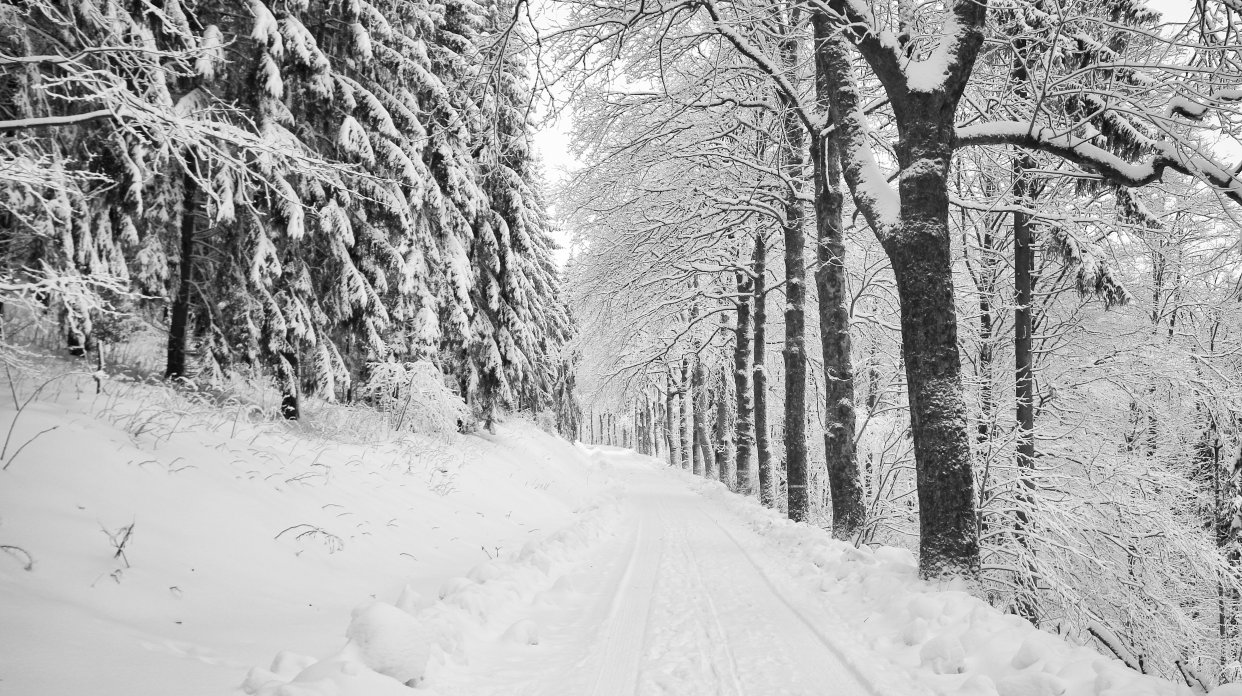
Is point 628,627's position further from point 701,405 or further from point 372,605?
point 701,405

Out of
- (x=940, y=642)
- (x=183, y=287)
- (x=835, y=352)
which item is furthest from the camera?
(x=835, y=352)

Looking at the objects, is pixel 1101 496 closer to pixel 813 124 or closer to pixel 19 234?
pixel 813 124

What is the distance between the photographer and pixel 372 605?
312cm

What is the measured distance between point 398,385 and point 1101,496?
1124 cm

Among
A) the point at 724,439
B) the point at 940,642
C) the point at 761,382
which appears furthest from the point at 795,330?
the point at 724,439

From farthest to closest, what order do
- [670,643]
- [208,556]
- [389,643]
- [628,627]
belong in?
1. [628,627]
2. [670,643]
3. [208,556]
4. [389,643]

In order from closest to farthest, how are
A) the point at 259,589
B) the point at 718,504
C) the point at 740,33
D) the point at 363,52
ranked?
the point at 259,589
the point at 740,33
the point at 363,52
the point at 718,504

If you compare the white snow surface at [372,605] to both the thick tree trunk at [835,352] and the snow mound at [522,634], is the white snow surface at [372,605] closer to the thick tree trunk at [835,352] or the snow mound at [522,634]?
the snow mound at [522,634]

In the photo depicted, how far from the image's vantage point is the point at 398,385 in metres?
10.5

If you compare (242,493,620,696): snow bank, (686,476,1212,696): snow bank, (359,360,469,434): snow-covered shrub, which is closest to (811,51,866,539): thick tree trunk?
(686,476,1212,696): snow bank

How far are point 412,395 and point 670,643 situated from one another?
7.69 m

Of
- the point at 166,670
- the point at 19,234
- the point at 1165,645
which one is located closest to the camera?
the point at 166,670

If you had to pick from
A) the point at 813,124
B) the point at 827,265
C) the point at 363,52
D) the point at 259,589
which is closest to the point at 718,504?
the point at 827,265

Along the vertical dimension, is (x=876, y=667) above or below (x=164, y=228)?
below
